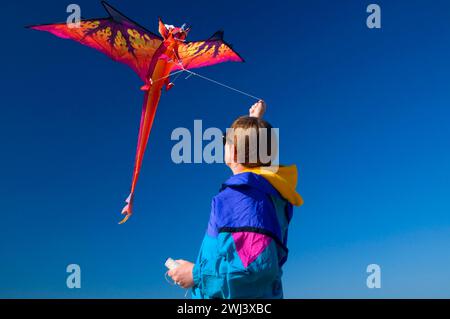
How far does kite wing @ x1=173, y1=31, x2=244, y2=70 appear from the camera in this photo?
1022 centimetres

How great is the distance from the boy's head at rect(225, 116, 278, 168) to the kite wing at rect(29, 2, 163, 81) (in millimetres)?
6743

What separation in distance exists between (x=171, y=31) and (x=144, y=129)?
2190 mm

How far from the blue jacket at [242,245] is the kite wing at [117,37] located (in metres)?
7.07

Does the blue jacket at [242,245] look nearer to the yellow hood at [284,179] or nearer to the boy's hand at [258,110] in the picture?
the yellow hood at [284,179]

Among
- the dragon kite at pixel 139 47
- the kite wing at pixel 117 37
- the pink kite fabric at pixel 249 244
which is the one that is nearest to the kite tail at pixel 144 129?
the dragon kite at pixel 139 47

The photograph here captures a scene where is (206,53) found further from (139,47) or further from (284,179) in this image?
(284,179)

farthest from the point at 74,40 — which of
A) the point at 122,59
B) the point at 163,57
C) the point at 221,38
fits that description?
the point at 221,38

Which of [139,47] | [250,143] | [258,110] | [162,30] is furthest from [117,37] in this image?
[250,143]

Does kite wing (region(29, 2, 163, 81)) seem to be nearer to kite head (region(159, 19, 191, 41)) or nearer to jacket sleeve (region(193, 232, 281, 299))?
kite head (region(159, 19, 191, 41))

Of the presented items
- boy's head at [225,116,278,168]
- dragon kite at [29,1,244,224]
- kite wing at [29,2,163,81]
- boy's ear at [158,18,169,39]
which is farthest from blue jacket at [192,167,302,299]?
boy's ear at [158,18,169,39]

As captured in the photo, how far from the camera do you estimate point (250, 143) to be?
89.0 inches

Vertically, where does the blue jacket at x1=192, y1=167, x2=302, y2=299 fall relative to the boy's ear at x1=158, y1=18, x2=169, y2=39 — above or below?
below
